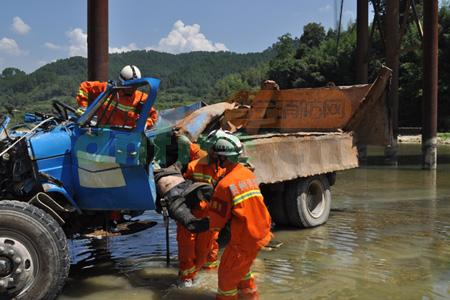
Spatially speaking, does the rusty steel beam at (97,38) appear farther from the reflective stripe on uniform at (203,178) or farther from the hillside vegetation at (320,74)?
the reflective stripe on uniform at (203,178)

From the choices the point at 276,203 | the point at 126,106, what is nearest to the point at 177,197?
the point at 126,106

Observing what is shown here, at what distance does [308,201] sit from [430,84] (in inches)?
374

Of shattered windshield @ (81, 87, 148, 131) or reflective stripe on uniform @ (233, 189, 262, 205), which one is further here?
shattered windshield @ (81, 87, 148, 131)

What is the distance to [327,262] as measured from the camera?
6523 millimetres

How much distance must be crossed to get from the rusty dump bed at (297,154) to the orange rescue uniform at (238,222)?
244 centimetres

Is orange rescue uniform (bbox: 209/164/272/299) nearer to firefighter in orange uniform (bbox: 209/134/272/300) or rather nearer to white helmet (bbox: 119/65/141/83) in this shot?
firefighter in orange uniform (bbox: 209/134/272/300)

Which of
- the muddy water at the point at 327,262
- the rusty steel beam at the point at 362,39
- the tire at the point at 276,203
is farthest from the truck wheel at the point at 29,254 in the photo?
the rusty steel beam at the point at 362,39

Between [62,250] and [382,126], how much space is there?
6435mm

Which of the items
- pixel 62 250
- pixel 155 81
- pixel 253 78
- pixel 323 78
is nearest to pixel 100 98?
pixel 155 81

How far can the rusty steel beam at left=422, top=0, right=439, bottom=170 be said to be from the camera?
53.2 ft

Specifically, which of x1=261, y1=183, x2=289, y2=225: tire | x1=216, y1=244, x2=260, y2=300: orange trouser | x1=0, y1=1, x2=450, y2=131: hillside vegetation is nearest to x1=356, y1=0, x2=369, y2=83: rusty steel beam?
x1=0, y1=1, x2=450, y2=131: hillside vegetation

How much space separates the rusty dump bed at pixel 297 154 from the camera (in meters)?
7.21

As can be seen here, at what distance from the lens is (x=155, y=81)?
5.04 metres

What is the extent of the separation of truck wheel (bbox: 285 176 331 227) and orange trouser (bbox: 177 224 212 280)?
2.81 metres
